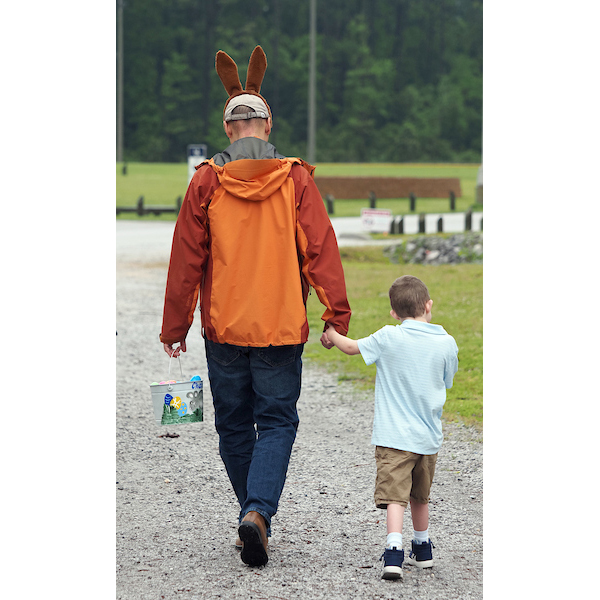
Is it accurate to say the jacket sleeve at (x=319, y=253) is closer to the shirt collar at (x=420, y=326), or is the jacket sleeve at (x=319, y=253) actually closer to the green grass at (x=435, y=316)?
the shirt collar at (x=420, y=326)

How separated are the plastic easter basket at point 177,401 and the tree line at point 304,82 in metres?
52.9

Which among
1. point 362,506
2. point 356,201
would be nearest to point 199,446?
point 362,506

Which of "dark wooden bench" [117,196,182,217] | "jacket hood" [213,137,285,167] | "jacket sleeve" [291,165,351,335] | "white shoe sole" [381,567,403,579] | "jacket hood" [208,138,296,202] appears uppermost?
"dark wooden bench" [117,196,182,217]

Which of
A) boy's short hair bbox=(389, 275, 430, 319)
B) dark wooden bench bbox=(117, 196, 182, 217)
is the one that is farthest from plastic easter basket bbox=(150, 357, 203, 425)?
dark wooden bench bbox=(117, 196, 182, 217)

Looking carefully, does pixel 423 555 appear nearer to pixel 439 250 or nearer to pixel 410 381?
pixel 410 381

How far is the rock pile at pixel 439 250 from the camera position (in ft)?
51.0

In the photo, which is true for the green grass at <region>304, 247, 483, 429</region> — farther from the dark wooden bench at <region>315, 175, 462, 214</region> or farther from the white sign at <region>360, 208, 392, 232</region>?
the dark wooden bench at <region>315, 175, 462, 214</region>

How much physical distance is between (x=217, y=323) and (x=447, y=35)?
6744 centimetres

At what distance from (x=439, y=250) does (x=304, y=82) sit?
46661mm

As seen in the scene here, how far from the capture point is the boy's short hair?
333cm

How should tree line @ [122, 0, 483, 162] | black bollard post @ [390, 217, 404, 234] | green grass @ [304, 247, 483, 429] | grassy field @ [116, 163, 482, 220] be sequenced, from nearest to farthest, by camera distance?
green grass @ [304, 247, 483, 429] → black bollard post @ [390, 217, 404, 234] → grassy field @ [116, 163, 482, 220] → tree line @ [122, 0, 483, 162]

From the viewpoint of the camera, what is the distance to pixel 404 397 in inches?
131

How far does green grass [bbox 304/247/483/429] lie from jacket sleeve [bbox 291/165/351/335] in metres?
2.60

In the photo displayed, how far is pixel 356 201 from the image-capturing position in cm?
3347
